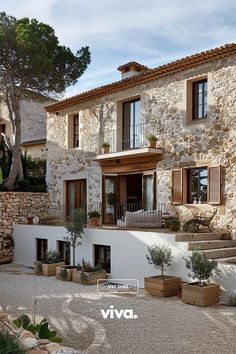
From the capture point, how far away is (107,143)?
52.2 feet

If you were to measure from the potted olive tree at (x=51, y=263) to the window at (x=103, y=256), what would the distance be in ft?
4.30

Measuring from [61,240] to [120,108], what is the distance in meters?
5.44

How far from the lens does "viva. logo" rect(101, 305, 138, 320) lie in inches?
317

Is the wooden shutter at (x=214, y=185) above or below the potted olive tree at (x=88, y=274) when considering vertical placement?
above

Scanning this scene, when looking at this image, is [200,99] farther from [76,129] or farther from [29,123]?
[29,123]

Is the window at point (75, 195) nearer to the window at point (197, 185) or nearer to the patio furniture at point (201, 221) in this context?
the window at point (197, 185)

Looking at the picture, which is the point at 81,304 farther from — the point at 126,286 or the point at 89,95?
the point at 89,95

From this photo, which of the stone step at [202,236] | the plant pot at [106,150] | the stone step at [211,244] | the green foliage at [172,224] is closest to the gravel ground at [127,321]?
the stone step at [211,244]

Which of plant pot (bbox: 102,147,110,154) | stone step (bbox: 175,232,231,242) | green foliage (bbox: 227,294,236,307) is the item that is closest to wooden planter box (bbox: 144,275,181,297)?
stone step (bbox: 175,232,231,242)

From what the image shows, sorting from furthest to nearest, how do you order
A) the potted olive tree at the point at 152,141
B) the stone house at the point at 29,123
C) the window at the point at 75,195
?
the stone house at the point at 29,123 < the window at the point at 75,195 < the potted olive tree at the point at 152,141

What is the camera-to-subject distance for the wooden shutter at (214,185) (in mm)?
12046

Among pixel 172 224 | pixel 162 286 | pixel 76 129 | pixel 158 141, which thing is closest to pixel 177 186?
pixel 172 224

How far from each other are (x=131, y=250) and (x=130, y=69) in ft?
27.1

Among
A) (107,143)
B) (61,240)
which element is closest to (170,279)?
(61,240)
